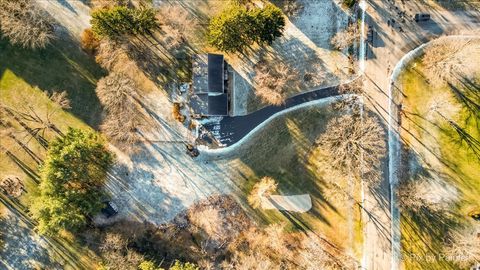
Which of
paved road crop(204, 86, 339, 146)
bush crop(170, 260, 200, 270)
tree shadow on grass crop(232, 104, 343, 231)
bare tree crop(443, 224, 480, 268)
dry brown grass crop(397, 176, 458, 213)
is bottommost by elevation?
bare tree crop(443, 224, 480, 268)

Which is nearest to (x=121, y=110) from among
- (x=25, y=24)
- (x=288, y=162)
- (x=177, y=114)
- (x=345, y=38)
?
(x=177, y=114)

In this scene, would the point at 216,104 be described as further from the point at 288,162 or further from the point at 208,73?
the point at 288,162

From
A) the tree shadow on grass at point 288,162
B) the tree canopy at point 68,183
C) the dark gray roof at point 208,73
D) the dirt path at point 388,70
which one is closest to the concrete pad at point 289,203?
the tree shadow on grass at point 288,162

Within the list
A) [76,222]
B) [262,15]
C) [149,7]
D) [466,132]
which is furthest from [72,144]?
[466,132]

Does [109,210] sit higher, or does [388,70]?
[388,70]

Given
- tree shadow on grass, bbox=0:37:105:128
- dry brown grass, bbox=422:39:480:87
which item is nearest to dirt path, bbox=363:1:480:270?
dry brown grass, bbox=422:39:480:87

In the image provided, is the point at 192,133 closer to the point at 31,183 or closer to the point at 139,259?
the point at 139,259

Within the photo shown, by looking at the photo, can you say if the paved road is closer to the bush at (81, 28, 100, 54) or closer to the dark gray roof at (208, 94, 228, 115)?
the dark gray roof at (208, 94, 228, 115)
